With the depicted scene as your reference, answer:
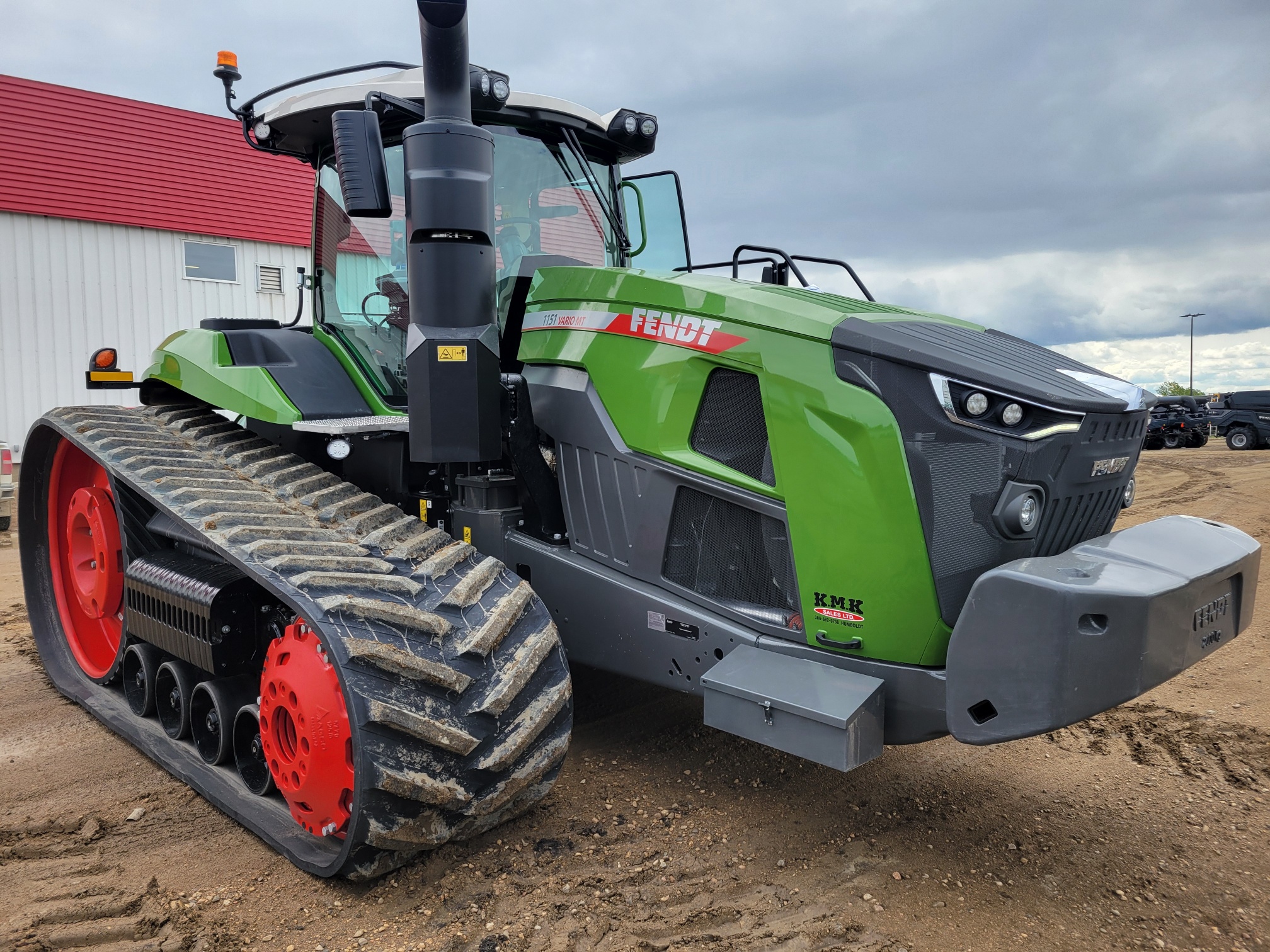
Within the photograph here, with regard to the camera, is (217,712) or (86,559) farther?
(86,559)

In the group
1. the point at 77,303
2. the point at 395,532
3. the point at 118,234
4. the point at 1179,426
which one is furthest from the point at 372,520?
the point at 1179,426

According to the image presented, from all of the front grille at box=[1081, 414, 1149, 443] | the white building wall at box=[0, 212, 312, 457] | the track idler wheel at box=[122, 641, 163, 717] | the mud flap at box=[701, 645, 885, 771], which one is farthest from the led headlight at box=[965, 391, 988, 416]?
the white building wall at box=[0, 212, 312, 457]

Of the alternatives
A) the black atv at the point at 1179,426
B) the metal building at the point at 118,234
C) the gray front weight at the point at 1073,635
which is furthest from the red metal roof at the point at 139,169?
the black atv at the point at 1179,426

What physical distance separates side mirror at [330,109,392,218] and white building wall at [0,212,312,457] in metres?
10.5

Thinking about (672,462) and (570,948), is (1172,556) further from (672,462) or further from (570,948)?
(570,948)

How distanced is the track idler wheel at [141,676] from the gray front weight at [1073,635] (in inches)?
127

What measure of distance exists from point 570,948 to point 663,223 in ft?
9.82

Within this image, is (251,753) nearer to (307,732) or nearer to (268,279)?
(307,732)

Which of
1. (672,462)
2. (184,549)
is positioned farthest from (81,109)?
(672,462)

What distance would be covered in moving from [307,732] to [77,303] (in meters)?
13.4

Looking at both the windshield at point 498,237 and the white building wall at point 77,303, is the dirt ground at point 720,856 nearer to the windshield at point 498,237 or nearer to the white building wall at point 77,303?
the windshield at point 498,237

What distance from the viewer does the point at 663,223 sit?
4324mm

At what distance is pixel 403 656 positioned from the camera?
2.67 metres

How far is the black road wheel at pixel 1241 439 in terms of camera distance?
2373cm
